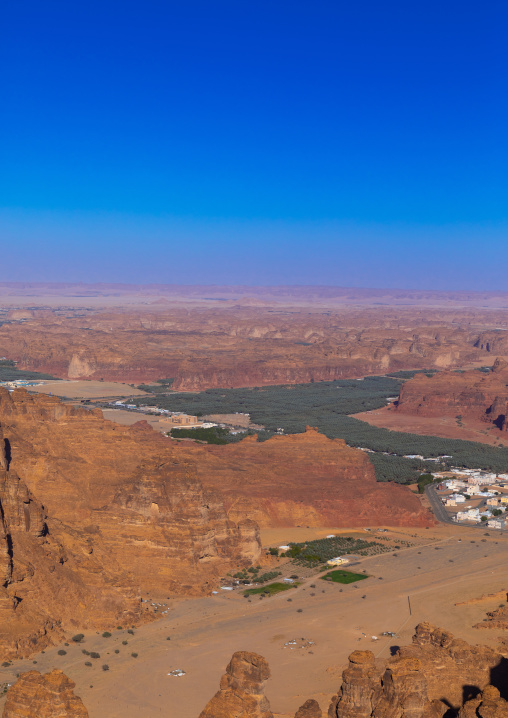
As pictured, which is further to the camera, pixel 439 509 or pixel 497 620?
pixel 439 509

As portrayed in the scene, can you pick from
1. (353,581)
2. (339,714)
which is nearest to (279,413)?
(353,581)

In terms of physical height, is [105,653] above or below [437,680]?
below

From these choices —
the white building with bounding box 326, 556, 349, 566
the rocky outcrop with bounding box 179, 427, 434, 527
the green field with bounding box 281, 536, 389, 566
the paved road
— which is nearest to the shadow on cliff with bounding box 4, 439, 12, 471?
the rocky outcrop with bounding box 179, 427, 434, 527

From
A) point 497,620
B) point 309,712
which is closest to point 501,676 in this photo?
point 309,712

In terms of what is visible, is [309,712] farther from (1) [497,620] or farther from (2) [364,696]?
(1) [497,620]

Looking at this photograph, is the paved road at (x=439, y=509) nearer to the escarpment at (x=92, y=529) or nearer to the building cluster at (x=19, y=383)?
the escarpment at (x=92, y=529)

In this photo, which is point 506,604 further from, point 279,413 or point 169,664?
point 279,413
